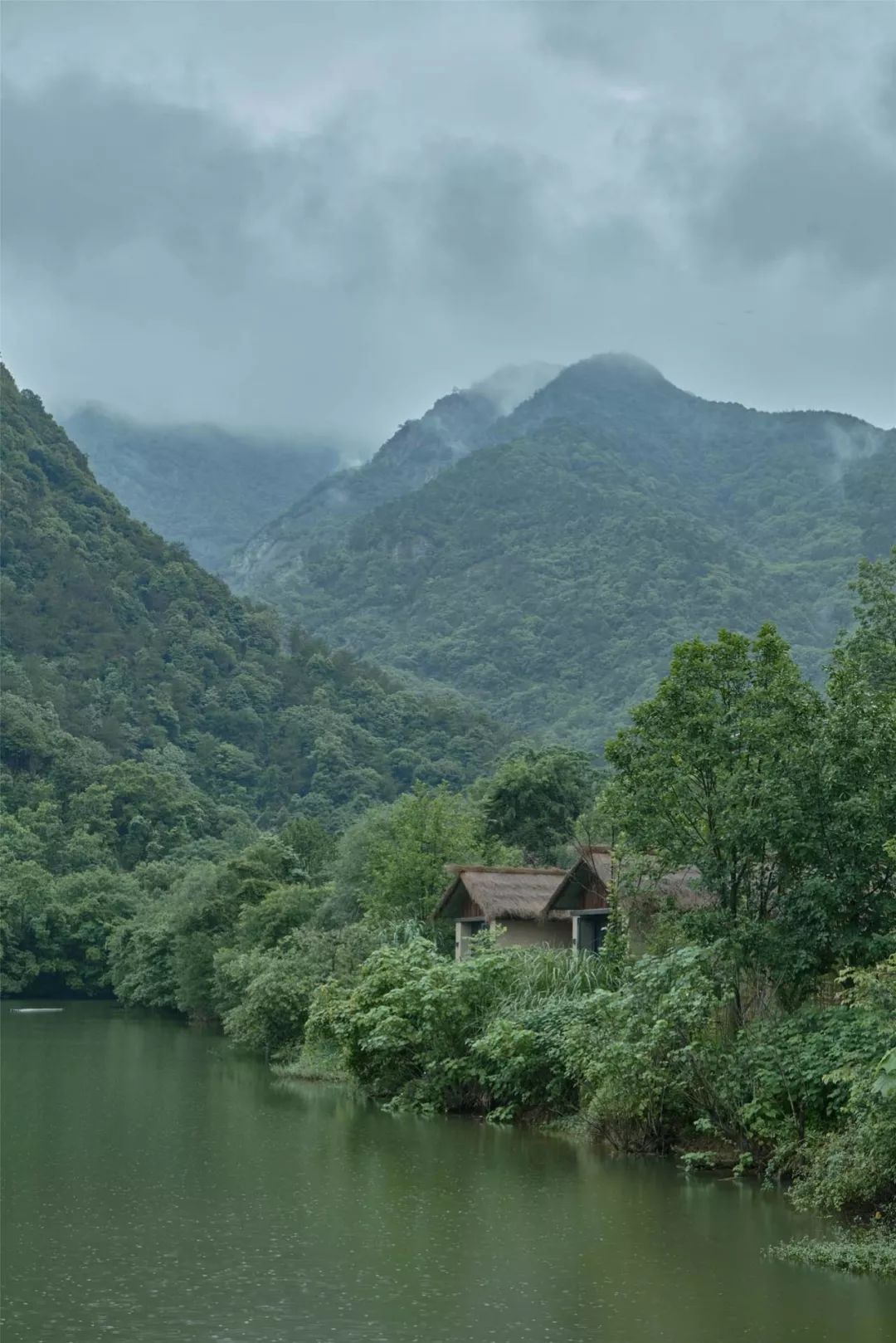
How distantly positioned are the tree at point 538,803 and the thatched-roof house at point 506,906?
13.2m

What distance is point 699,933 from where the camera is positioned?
20.3m

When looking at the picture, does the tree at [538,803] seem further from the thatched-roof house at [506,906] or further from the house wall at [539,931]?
the house wall at [539,931]

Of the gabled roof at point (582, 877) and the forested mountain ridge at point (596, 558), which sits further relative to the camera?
the forested mountain ridge at point (596, 558)

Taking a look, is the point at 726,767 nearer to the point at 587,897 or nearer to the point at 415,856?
the point at 587,897

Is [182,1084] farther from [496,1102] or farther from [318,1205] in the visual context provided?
[318,1205]

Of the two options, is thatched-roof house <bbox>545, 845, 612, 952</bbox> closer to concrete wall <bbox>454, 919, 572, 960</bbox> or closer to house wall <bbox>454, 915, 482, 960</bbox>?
concrete wall <bbox>454, 919, 572, 960</bbox>

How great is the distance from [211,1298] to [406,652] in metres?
126

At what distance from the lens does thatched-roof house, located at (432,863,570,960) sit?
34812 millimetres

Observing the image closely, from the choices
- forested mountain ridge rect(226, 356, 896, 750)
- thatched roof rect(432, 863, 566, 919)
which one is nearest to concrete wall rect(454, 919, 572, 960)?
thatched roof rect(432, 863, 566, 919)

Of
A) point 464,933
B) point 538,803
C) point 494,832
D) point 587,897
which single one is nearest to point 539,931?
point 464,933

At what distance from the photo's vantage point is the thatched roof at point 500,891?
34781 millimetres

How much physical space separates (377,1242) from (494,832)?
1425 inches

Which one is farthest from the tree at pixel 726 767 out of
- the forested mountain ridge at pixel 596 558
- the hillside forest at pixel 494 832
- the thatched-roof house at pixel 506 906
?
the forested mountain ridge at pixel 596 558

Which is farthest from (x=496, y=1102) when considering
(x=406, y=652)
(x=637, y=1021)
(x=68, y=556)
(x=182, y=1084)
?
(x=406, y=652)
